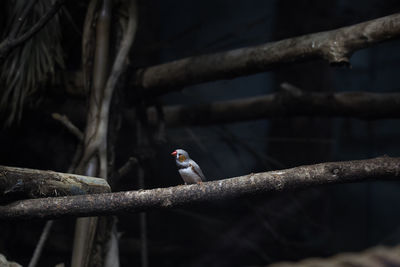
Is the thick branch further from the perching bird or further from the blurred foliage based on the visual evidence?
the perching bird

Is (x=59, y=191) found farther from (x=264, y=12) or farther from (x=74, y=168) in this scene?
(x=264, y=12)

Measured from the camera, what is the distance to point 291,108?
4.54m

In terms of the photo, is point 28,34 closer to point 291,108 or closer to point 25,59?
point 25,59

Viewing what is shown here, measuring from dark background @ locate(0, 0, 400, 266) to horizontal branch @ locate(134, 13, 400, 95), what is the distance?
1131 millimetres

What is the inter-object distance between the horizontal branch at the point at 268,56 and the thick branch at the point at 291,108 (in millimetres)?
961

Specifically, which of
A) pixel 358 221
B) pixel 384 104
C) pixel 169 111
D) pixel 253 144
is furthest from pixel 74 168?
pixel 358 221

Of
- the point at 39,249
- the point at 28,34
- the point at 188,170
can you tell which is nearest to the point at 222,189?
the point at 188,170

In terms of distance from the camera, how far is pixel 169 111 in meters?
5.23

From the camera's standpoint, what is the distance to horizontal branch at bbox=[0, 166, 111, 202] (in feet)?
6.68

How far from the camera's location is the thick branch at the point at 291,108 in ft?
13.8

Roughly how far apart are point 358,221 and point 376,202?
1.29ft

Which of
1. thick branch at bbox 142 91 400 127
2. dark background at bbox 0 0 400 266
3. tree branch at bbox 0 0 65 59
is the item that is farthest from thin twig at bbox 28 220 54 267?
thick branch at bbox 142 91 400 127

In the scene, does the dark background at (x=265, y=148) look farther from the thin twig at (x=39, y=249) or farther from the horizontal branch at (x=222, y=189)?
the horizontal branch at (x=222, y=189)

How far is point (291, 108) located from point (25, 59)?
8.46 feet
